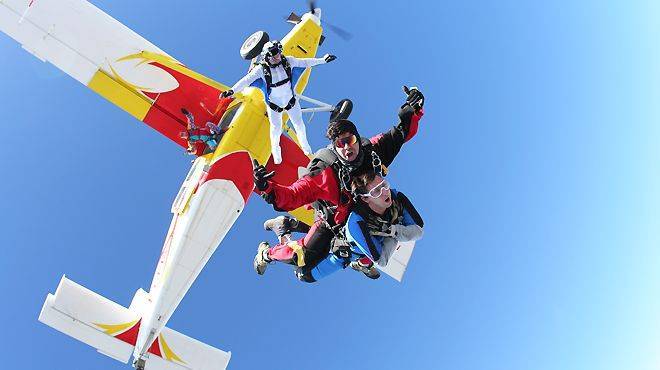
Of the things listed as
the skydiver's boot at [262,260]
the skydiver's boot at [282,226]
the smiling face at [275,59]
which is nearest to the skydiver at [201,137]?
the smiling face at [275,59]

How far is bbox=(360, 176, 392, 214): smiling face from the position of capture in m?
6.39

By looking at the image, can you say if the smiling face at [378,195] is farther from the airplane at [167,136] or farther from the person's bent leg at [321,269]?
the airplane at [167,136]

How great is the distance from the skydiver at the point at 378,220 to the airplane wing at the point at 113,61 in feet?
27.4

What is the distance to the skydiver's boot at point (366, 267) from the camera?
25.4 ft

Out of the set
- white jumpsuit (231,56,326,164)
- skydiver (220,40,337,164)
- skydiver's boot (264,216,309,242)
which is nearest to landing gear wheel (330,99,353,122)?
white jumpsuit (231,56,326,164)

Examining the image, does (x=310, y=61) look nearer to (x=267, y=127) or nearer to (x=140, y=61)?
(x=267, y=127)

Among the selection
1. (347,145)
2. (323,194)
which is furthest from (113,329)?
(347,145)

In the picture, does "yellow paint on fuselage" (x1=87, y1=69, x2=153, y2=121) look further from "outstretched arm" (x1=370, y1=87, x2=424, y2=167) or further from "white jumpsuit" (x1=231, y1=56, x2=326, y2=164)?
"outstretched arm" (x1=370, y1=87, x2=424, y2=167)

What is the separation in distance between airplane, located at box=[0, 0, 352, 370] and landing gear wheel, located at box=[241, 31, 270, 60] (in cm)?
3

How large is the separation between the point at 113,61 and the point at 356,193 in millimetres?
9658

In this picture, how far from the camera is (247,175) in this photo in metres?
12.4

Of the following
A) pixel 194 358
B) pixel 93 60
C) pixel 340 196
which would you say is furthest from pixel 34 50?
pixel 340 196

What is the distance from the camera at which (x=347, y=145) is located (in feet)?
19.9

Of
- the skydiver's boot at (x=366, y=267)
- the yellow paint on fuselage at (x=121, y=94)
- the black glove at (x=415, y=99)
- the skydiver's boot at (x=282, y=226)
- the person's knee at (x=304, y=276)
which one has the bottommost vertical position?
the person's knee at (x=304, y=276)
